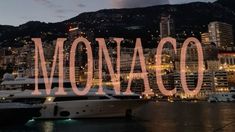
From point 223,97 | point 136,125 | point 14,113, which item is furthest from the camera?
point 223,97

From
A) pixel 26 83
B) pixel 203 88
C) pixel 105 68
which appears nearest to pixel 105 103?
pixel 26 83

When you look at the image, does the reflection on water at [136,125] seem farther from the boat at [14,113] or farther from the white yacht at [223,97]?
the white yacht at [223,97]

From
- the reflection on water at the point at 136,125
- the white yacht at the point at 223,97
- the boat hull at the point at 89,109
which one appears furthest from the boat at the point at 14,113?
the white yacht at the point at 223,97

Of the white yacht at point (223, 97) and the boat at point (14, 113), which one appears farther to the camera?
the white yacht at point (223, 97)

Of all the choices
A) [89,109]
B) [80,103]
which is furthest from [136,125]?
[80,103]

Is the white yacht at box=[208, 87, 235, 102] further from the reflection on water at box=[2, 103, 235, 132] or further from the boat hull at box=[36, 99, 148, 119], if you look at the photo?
the boat hull at box=[36, 99, 148, 119]

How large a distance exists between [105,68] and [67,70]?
77.8ft

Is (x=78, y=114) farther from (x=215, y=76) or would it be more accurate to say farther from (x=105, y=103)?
(x=215, y=76)

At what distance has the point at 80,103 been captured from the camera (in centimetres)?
3975

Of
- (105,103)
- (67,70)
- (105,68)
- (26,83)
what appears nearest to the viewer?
(105,103)

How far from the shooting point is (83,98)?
40188 mm

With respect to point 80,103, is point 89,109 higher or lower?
lower

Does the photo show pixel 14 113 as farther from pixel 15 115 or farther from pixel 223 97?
pixel 223 97

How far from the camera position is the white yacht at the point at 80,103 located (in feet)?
130
